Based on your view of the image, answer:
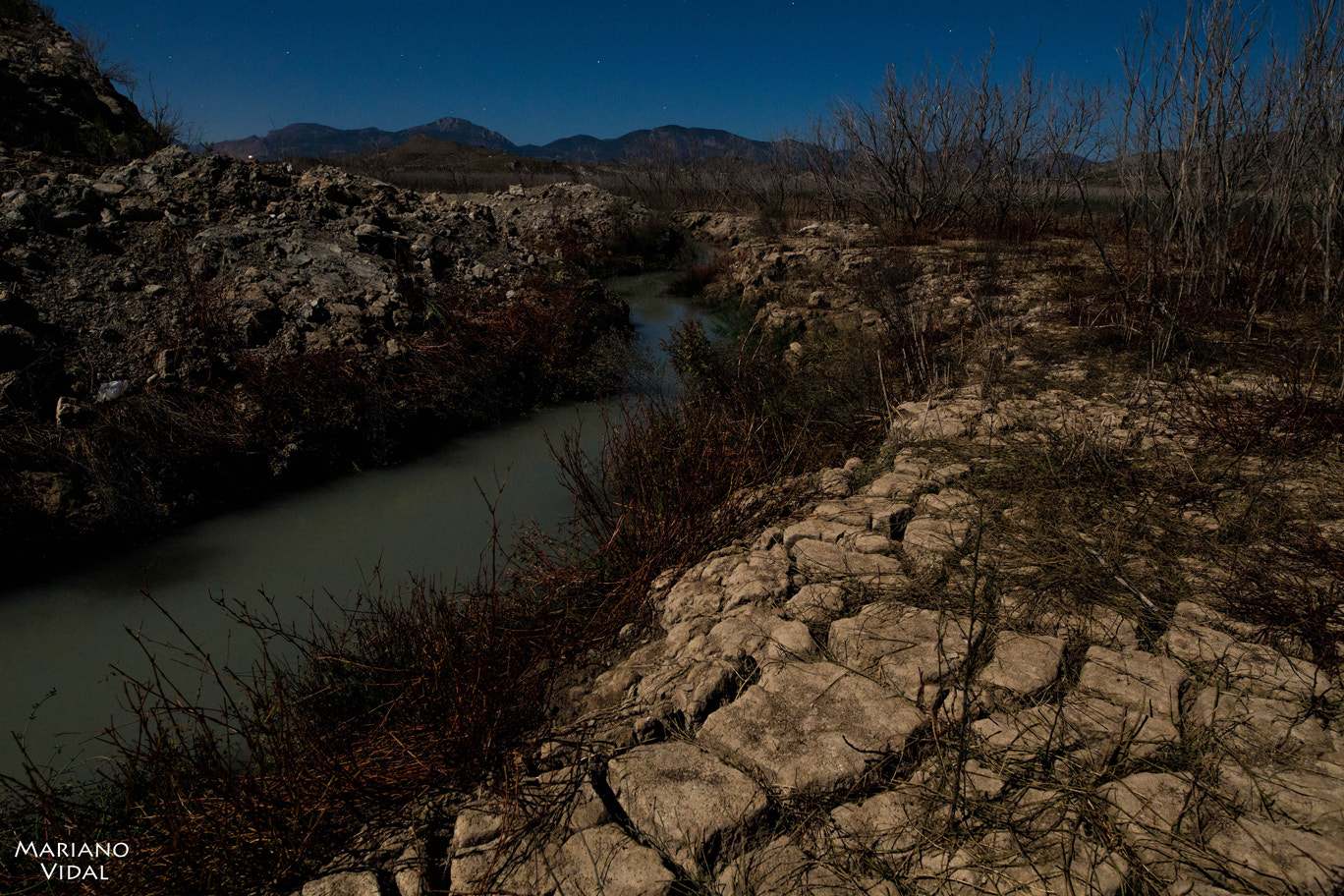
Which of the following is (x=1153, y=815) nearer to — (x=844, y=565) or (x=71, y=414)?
(x=844, y=565)

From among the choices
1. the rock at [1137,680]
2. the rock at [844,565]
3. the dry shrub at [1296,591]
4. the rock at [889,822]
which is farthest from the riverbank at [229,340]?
the dry shrub at [1296,591]

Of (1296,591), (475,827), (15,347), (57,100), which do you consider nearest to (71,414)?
(15,347)

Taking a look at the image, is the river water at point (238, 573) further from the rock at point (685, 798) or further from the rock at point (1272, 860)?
the rock at point (1272, 860)

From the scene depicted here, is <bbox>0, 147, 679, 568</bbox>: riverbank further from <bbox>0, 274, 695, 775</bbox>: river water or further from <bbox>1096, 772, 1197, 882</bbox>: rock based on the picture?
<bbox>1096, 772, 1197, 882</bbox>: rock

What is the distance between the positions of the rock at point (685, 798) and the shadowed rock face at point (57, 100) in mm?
11254

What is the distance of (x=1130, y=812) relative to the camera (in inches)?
67.6

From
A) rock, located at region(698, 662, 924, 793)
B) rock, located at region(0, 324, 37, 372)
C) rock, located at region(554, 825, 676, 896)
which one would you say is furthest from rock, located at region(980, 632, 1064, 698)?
rock, located at region(0, 324, 37, 372)

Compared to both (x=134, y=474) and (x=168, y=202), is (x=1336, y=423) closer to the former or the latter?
(x=134, y=474)

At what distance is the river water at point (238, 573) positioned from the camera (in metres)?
3.41

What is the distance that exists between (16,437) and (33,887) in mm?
4370

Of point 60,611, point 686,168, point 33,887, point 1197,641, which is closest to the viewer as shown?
point 33,887

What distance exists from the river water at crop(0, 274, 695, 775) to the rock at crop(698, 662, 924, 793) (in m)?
1.70

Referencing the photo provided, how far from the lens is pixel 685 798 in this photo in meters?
2.03

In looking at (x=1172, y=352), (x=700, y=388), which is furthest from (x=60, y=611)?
(x=1172, y=352)
